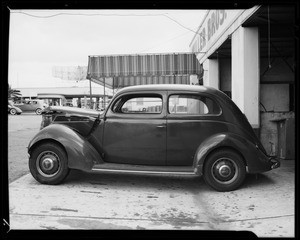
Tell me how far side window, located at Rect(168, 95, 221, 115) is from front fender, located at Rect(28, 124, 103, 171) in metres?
1.26

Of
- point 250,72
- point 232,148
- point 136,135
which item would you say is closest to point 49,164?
point 136,135

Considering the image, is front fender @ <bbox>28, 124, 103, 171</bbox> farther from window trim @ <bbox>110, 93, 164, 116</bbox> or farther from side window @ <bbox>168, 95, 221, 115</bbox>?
side window @ <bbox>168, 95, 221, 115</bbox>

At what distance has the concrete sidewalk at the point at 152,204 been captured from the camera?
116 inches

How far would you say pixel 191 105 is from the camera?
4.18m

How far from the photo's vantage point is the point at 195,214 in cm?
327

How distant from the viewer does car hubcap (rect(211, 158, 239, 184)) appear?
153 inches

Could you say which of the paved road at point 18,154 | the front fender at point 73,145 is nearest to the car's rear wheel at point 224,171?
the front fender at point 73,145

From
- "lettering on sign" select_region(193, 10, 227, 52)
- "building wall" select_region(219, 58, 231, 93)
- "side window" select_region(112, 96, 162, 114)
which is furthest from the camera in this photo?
"building wall" select_region(219, 58, 231, 93)

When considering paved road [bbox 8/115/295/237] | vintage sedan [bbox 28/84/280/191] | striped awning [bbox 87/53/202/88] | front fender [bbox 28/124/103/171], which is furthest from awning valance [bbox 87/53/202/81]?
paved road [bbox 8/115/295/237]

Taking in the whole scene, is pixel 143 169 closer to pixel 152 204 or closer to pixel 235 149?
pixel 152 204

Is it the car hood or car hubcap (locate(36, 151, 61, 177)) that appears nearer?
car hubcap (locate(36, 151, 61, 177))

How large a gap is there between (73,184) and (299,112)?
10.4 ft
